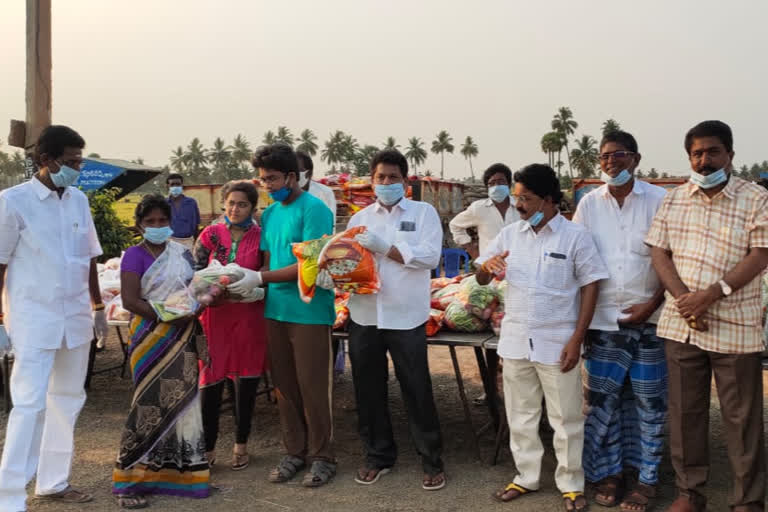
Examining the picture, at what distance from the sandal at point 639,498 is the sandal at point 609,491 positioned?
0.22ft

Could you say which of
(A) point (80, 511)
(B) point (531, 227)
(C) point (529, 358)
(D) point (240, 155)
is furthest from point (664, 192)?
(D) point (240, 155)

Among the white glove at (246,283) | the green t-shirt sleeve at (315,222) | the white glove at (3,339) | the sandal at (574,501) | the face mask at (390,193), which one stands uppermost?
the face mask at (390,193)

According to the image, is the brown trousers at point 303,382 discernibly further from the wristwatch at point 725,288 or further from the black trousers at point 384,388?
the wristwatch at point 725,288

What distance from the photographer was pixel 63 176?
353 cm

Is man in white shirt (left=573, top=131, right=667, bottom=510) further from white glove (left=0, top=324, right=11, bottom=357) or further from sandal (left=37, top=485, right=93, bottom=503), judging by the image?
white glove (left=0, top=324, right=11, bottom=357)

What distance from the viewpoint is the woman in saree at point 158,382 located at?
3.66 metres

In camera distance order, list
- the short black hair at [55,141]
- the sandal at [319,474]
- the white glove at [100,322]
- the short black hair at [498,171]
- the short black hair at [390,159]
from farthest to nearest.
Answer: the short black hair at [498,171] → the white glove at [100,322] → the sandal at [319,474] → the short black hair at [390,159] → the short black hair at [55,141]

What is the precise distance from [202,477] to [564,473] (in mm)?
2064

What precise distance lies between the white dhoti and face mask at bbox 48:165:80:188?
892 mm

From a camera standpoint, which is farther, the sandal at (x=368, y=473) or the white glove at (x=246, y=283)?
the sandal at (x=368, y=473)

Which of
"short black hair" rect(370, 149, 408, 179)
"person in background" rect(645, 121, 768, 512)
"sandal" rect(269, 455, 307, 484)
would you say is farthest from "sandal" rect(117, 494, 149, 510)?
"person in background" rect(645, 121, 768, 512)

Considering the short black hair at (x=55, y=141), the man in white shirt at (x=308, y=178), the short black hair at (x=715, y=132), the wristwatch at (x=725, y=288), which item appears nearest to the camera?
the wristwatch at (x=725, y=288)

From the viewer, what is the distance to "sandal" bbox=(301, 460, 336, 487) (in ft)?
12.7

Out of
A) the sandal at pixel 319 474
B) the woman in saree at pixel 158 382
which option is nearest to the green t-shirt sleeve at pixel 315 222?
the woman in saree at pixel 158 382
